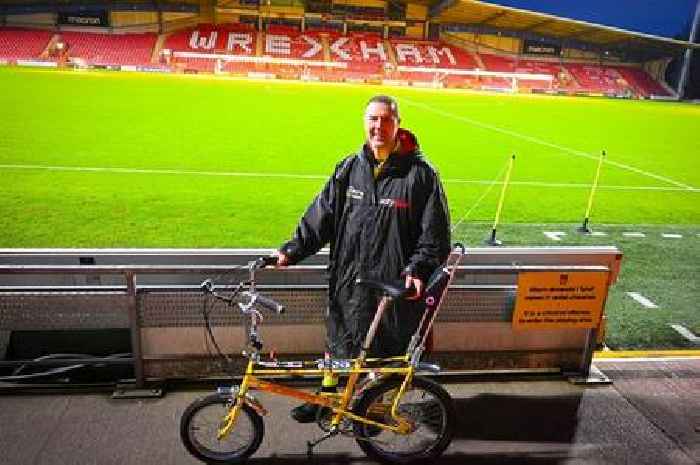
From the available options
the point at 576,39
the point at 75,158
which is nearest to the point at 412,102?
the point at 75,158

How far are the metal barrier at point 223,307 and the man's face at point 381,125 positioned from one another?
1.01 m

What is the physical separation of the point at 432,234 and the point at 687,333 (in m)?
3.51

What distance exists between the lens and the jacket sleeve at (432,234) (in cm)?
302

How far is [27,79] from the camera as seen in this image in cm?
2339

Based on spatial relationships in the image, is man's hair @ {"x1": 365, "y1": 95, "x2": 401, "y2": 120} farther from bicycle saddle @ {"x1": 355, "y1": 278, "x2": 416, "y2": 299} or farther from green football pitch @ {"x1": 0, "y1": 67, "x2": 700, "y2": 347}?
green football pitch @ {"x1": 0, "y1": 67, "x2": 700, "y2": 347}

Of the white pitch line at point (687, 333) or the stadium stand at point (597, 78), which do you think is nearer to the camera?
the white pitch line at point (687, 333)

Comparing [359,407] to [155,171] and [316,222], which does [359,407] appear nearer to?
[316,222]

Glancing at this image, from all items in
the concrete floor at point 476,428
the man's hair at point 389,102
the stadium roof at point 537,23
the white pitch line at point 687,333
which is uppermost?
the stadium roof at point 537,23

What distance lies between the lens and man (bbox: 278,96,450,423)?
3.02m

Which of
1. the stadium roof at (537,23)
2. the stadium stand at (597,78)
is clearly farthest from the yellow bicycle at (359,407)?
the stadium stand at (597,78)

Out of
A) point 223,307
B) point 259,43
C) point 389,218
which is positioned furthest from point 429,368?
point 259,43

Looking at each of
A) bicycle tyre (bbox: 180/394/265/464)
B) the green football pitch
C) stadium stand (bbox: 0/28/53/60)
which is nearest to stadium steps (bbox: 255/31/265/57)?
stadium stand (bbox: 0/28/53/60)

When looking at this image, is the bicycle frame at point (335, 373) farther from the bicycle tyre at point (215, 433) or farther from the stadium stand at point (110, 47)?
the stadium stand at point (110, 47)

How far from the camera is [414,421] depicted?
317 centimetres
